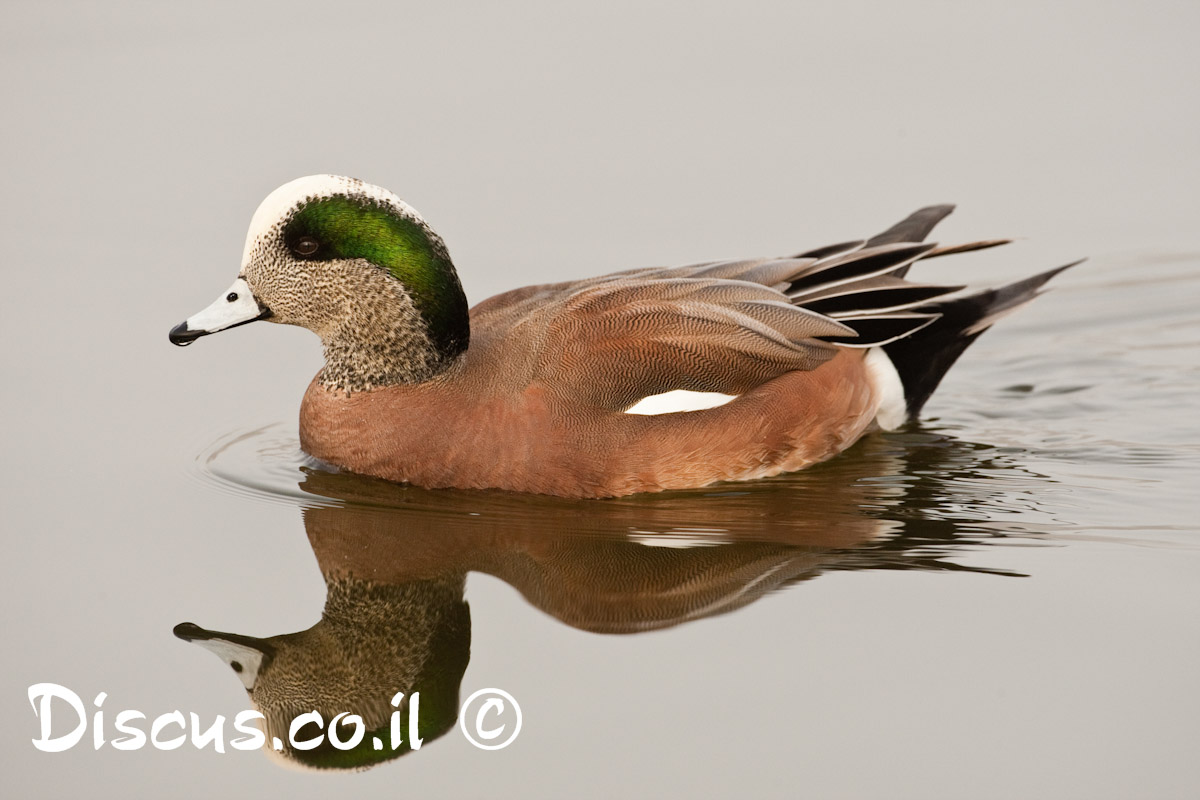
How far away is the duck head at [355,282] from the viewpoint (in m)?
6.54

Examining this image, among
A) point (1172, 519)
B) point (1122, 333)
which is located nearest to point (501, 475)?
point (1172, 519)

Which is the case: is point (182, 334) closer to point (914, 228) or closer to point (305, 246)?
point (305, 246)

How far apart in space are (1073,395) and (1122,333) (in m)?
0.84

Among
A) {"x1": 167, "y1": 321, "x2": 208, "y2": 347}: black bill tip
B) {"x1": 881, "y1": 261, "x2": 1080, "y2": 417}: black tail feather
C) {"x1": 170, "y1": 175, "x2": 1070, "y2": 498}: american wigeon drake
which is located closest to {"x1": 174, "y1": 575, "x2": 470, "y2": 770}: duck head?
{"x1": 170, "y1": 175, "x2": 1070, "y2": 498}: american wigeon drake

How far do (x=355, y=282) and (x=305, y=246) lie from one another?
0.25 meters

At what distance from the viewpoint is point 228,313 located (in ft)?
21.7

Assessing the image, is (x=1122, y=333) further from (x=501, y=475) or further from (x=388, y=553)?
(x=388, y=553)

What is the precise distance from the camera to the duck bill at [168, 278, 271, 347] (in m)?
6.54

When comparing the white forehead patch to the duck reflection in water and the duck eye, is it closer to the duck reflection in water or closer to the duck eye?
the duck eye

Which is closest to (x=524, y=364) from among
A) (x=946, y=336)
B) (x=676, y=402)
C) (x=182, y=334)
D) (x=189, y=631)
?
(x=676, y=402)

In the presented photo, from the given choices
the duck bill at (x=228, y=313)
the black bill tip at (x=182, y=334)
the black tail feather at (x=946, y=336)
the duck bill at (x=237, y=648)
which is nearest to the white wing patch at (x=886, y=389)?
the black tail feather at (x=946, y=336)

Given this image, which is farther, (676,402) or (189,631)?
(676,402)

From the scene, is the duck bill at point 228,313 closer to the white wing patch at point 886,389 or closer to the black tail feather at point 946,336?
the white wing patch at point 886,389

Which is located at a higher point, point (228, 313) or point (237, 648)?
point (228, 313)
